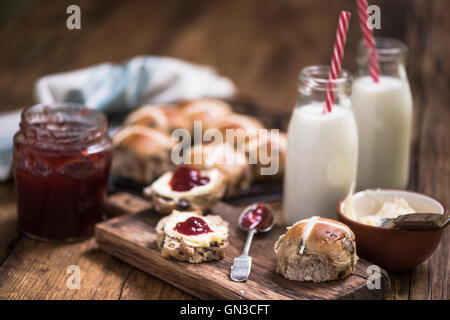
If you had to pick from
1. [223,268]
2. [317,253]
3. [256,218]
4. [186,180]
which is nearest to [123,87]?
[186,180]

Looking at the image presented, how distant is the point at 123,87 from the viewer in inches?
92.0

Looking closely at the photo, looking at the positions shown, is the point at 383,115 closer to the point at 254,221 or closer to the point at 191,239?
the point at 254,221

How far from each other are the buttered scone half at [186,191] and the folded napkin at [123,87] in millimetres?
548

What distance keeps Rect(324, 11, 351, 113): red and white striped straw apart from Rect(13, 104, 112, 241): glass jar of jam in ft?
1.86

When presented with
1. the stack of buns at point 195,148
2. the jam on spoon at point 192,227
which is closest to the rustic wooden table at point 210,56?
the jam on spoon at point 192,227

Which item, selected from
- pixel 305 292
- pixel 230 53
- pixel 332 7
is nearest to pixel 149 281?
pixel 305 292

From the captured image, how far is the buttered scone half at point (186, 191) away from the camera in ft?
5.44

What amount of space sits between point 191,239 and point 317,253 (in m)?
0.28

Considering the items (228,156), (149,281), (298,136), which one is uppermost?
(298,136)

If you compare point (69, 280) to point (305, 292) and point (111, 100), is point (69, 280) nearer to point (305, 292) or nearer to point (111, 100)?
point (305, 292)

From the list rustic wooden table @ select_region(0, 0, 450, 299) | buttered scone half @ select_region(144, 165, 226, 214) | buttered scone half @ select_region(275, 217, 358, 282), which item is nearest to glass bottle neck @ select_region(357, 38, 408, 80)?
rustic wooden table @ select_region(0, 0, 450, 299)

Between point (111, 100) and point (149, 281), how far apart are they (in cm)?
95

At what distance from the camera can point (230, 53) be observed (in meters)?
3.12

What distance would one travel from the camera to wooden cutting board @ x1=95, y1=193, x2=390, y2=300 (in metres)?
1.35
